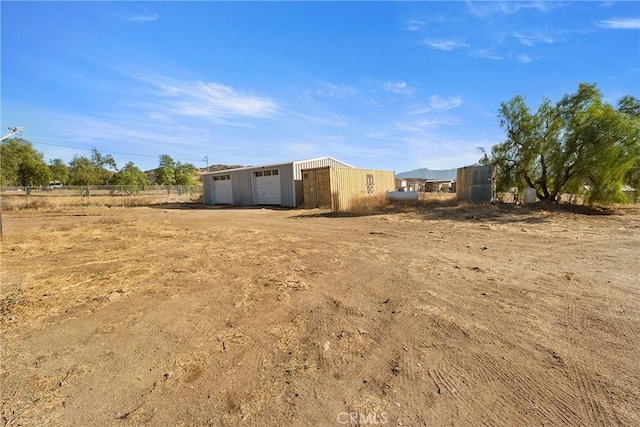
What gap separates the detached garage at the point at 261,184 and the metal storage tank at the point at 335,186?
141 centimetres

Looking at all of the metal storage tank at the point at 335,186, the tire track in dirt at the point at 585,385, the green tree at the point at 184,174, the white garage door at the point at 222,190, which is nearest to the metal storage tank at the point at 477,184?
the metal storage tank at the point at 335,186

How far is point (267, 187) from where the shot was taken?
22.7 m

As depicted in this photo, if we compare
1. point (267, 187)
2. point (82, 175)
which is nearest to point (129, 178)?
point (82, 175)

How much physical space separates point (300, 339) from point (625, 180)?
63.6 ft

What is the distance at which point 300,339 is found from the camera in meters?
3.06

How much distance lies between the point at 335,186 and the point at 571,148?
459 inches

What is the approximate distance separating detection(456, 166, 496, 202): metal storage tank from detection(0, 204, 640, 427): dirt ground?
10.9 m

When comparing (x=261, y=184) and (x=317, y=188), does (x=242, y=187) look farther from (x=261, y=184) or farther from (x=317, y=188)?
(x=317, y=188)

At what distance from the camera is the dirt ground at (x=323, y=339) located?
2.12m

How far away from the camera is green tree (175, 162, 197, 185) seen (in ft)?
189

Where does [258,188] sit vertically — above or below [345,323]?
above

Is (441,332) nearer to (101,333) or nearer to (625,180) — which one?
(101,333)

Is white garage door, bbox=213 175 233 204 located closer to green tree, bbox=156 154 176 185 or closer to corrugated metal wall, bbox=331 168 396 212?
corrugated metal wall, bbox=331 168 396 212

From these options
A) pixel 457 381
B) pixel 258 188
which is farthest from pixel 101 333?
pixel 258 188
